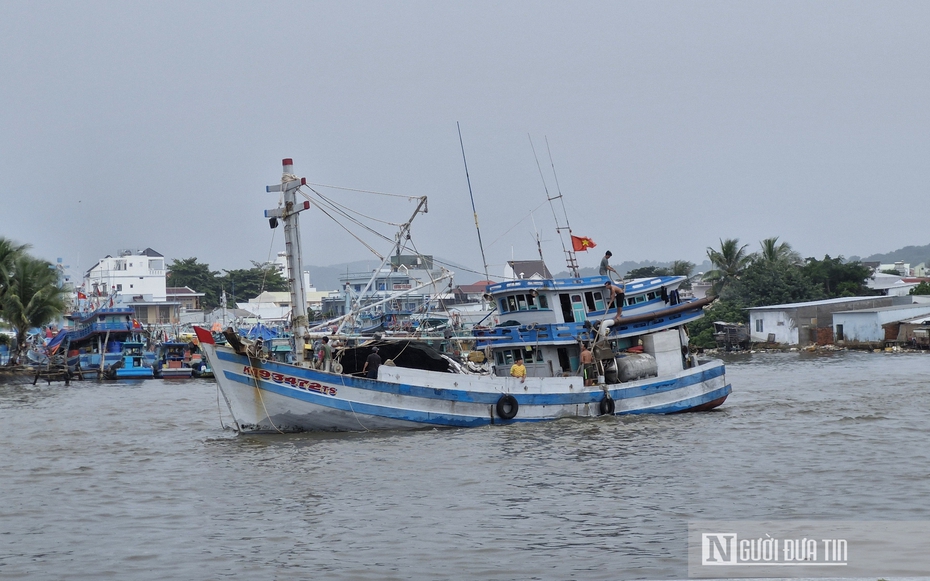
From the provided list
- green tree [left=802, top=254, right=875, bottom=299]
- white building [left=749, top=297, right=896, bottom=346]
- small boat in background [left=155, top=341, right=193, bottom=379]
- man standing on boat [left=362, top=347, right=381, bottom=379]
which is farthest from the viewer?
green tree [left=802, top=254, right=875, bottom=299]

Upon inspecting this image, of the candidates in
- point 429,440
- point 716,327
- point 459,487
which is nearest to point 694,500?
point 459,487

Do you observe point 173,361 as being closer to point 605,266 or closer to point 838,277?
point 605,266

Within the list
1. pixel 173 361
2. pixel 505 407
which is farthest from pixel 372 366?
pixel 173 361

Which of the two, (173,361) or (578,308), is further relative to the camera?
(173,361)

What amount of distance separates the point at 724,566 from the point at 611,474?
673 centimetres

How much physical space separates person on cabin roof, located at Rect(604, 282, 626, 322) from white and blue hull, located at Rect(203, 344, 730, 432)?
7.40ft

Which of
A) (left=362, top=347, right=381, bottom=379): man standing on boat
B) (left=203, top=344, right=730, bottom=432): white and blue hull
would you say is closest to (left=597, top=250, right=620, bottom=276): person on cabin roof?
(left=203, top=344, right=730, bottom=432): white and blue hull

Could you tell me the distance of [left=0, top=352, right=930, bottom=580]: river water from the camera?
12.3 m

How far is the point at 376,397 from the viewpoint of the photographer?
77.0ft

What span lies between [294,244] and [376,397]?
4265mm

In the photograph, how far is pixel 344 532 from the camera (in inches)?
543

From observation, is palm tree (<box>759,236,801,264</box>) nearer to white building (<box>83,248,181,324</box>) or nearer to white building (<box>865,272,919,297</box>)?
white building (<box>865,272,919,297</box>)

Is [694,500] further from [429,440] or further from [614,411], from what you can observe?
[614,411]

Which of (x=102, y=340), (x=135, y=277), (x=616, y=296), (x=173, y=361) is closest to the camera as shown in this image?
(x=616, y=296)
